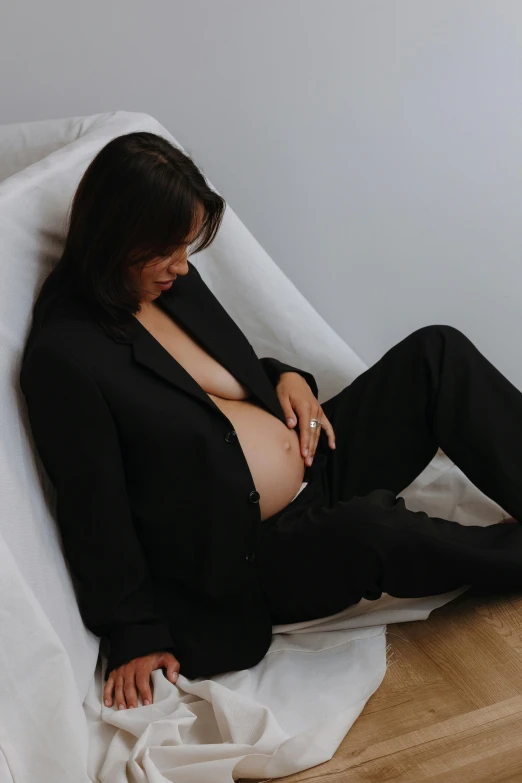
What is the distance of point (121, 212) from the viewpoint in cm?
127

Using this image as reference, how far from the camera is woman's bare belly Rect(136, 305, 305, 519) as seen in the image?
1466mm

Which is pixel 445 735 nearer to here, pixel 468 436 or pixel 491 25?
pixel 468 436

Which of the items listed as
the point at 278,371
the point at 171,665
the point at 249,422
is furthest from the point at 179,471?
the point at 278,371

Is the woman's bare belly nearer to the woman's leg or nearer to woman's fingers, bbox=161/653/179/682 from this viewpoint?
the woman's leg

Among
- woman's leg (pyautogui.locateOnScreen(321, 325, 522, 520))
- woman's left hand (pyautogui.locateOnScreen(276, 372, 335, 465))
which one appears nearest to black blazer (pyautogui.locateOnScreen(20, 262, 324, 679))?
woman's left hand (pyautogui.locateOnScreen(276, 372, 335, 465))

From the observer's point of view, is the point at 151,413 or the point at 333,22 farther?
the point at 333,22

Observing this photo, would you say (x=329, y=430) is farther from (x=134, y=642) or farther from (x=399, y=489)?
(x=134, y=642)

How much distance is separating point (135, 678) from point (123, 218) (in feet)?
2.30

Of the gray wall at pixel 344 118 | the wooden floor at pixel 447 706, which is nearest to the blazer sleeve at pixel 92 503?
the wooden floor at pixel 447 706

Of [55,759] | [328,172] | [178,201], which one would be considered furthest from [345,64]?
[55,759]

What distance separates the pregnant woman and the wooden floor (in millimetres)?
118

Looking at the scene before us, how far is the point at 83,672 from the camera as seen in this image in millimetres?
1289

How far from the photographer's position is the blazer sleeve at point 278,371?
1.71m

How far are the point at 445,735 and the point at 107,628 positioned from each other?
1.76ft
